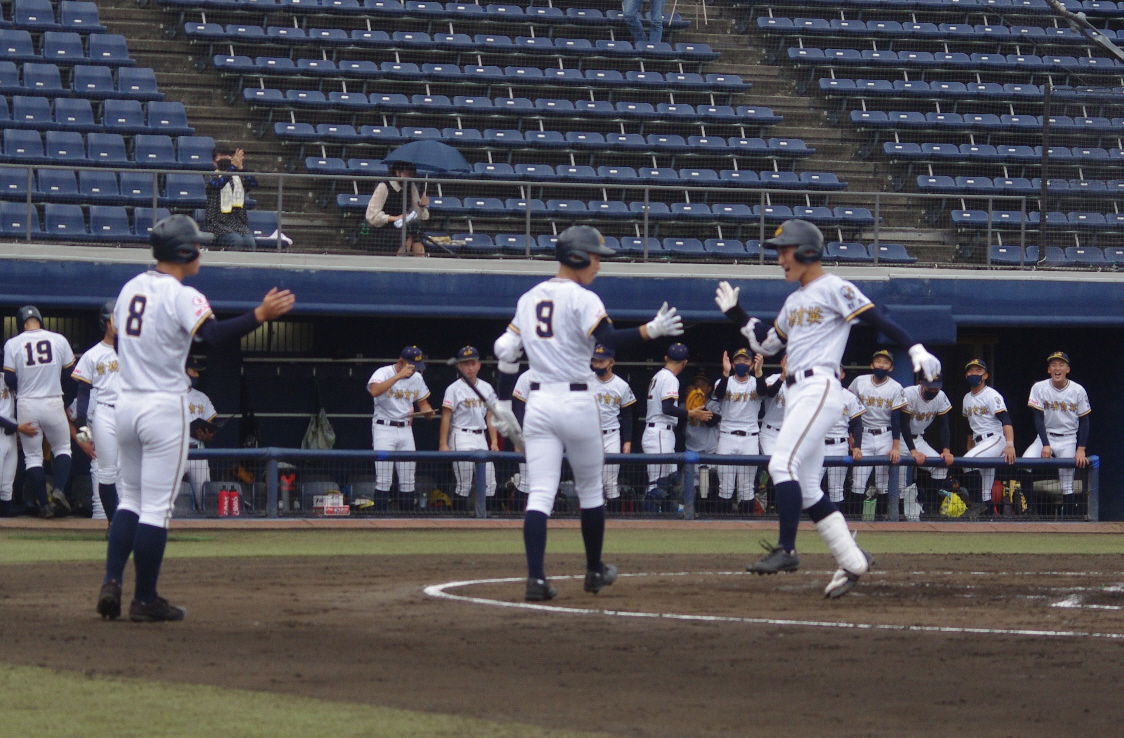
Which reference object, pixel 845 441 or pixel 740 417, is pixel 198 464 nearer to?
pixel 740 417

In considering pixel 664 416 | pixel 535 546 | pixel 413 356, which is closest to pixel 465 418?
pixel 413 356

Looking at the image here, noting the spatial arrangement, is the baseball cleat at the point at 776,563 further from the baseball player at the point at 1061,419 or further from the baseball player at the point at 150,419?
the baseball player at the point at 1061,419

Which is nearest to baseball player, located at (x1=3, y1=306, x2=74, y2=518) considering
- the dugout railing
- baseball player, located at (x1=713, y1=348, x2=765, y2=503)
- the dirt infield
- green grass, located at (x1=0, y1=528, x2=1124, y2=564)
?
the dugout railing

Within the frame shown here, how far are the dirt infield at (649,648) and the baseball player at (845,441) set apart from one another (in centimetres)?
594

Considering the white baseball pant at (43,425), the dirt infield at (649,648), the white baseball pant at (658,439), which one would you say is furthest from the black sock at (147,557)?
the white baseball pant at (658,439)

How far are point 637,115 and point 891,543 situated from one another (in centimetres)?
951

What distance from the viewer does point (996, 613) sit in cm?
739

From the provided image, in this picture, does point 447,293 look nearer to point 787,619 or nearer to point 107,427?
point 107,427

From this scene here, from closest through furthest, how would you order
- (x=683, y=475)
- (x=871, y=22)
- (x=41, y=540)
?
(x=41, y=540), (x=683, y=475), (x=871, y=22)

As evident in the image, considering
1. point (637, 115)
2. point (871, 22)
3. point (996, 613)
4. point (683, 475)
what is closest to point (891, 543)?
point (683, 475)

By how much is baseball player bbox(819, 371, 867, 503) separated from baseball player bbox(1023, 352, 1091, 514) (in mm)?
1835

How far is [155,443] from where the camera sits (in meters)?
6.84

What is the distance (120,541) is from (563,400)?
7.25 feet

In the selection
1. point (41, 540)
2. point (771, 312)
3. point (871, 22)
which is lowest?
point (41, 540)
